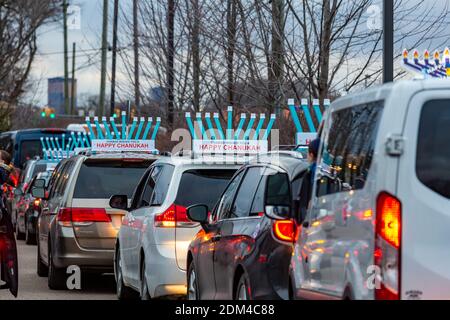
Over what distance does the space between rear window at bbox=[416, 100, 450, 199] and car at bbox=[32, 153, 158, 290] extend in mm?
Answer: 8589

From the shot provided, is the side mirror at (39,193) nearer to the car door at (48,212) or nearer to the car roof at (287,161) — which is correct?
the car door at (48,212)

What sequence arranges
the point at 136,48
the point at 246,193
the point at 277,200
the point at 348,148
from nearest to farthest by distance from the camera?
the point at 348,148 → the point at 277,200 → the point at 246,193 → the point at 136,48

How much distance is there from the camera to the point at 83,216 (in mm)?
14547

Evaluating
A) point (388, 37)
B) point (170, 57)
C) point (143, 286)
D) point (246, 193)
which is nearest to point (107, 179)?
point (143, 286)

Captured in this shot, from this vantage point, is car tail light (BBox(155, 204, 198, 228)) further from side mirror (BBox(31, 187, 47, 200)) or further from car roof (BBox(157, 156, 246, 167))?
side mirror (BBox(31, 187, 47, 200))

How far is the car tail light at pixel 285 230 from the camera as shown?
27.6 feet

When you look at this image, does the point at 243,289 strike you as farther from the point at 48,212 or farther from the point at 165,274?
the point at 48,212

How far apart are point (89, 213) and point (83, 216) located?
0.08 metres

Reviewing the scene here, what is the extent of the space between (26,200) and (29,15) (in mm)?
24660

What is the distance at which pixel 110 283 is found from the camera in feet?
53.8

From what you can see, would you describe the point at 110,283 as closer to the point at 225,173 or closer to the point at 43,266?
the point at 43,266

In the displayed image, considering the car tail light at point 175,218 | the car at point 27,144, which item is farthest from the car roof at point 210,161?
the car at point 27,144

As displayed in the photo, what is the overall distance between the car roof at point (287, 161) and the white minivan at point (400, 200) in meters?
1.82
